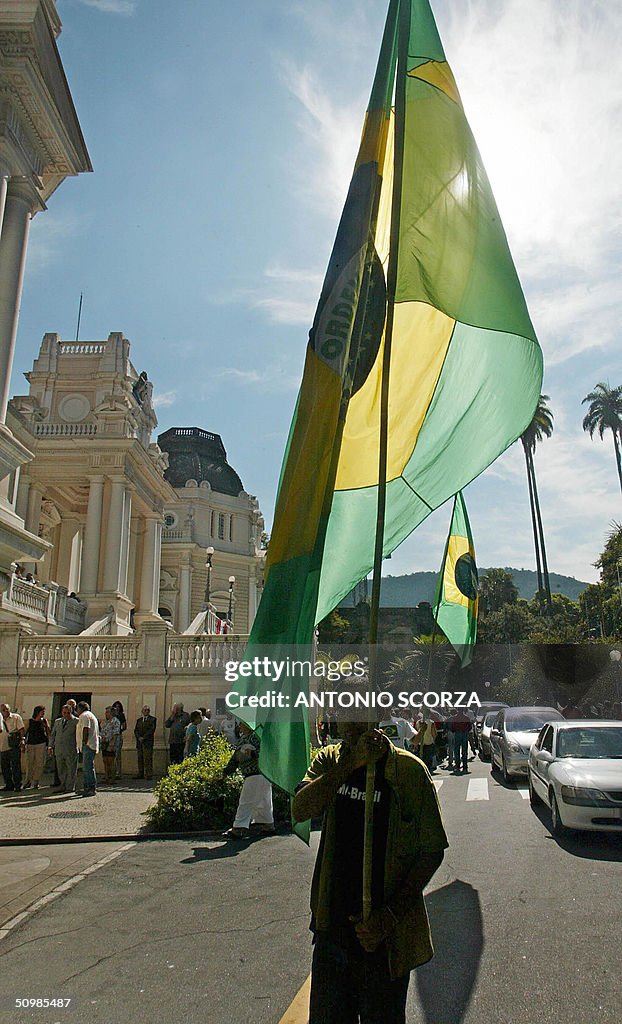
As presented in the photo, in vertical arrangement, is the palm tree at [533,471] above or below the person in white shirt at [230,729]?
above

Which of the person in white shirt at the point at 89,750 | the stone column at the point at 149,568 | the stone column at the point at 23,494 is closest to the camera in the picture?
the person in white shirt at the point at 89,750

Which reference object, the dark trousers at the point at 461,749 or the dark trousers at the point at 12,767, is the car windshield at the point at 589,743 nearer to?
the dark trousers at the point at 461,749

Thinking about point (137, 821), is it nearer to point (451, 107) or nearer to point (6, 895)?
point (6, 895)

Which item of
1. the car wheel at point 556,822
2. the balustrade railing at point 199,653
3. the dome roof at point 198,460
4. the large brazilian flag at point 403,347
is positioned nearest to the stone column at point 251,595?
the dome roof at point 198,460

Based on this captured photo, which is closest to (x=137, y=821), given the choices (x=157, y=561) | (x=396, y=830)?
(x=396, y=830)

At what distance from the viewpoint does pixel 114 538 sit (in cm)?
3089

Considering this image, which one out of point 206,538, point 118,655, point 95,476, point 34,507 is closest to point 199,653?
point 118,655

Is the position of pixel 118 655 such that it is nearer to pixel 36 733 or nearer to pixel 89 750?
pixel 36 733

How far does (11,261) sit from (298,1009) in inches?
533

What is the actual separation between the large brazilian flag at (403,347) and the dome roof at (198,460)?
193 feet

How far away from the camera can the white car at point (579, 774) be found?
8.70 m

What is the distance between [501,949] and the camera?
5.31m

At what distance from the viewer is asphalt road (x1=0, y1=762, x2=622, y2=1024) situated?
14.6ft

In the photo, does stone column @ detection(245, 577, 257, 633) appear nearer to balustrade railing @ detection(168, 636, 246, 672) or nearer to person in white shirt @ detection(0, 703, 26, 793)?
balustrade railing @ detection(168, 636, 246, 672)
